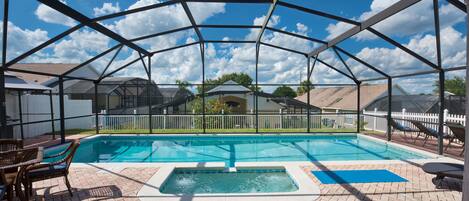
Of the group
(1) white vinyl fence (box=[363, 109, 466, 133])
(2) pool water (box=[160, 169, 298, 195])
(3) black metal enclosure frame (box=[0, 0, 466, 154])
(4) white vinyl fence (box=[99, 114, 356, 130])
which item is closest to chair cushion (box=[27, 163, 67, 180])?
(2) pool water (box=[160, 169, 298, 195])

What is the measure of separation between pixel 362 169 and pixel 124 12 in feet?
19.5

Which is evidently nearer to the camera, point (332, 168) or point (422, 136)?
point (332, 168)

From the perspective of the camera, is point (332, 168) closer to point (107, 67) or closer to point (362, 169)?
point (362, 169)

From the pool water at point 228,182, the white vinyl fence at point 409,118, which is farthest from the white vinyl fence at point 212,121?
the pool water at point 228,182

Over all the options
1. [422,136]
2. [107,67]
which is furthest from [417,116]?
[107,67]

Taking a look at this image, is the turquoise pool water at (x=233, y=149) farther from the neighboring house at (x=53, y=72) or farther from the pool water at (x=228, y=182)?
the neighboring house at (x=53, y=72)

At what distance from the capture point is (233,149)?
8.42 m

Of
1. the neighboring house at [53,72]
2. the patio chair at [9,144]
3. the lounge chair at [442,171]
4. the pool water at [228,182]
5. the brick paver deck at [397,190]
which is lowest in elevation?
the pool water at [228,182]

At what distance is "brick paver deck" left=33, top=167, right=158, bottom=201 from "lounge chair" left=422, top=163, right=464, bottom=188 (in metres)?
4.71

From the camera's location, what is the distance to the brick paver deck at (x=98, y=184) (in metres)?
3.75

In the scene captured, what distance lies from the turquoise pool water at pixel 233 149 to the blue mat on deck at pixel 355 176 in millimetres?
2110

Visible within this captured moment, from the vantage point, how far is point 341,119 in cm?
1189

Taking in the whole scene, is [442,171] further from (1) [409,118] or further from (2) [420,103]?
(2) [420,103]

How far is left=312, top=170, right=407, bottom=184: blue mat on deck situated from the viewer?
4410mm
